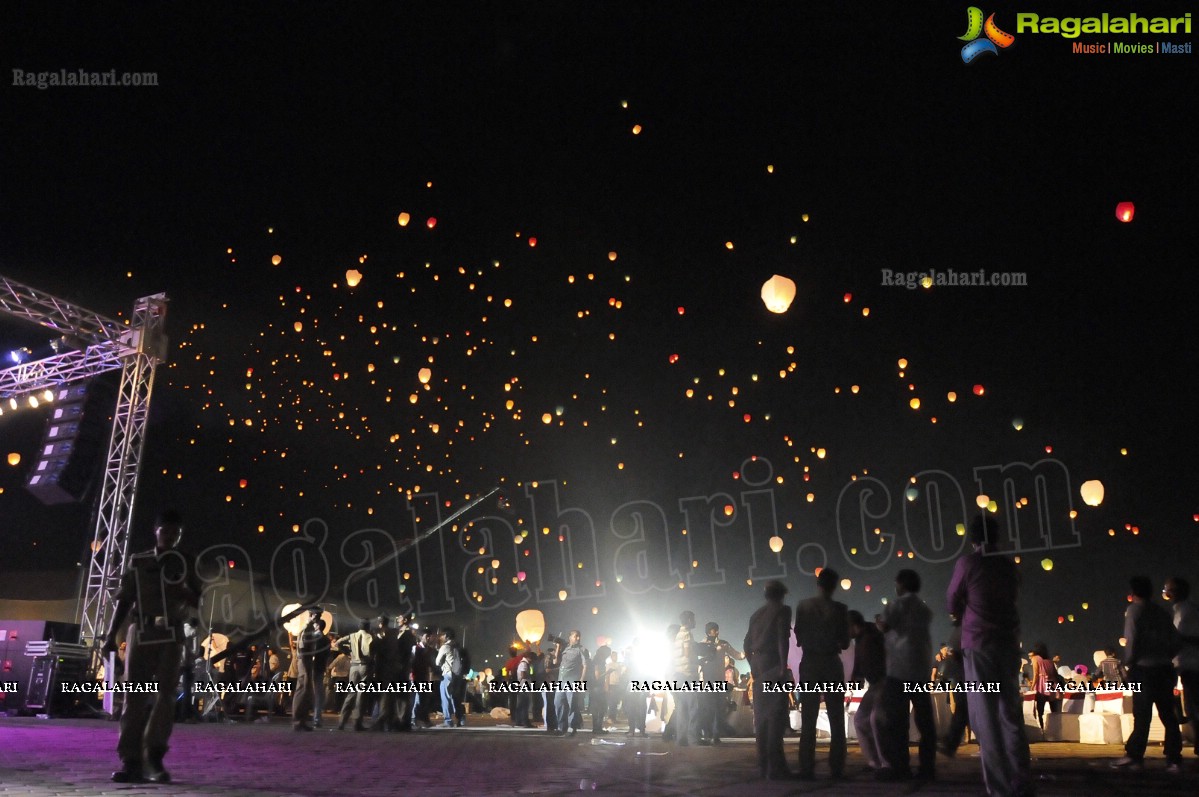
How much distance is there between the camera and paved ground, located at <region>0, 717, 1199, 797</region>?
15.9ft

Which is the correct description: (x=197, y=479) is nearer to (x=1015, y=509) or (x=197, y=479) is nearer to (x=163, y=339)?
(x=163, y=339)

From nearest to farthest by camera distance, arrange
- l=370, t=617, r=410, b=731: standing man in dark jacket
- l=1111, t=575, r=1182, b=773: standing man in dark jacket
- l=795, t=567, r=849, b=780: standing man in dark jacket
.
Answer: l=795, t=567, r=849, b=780: standing man in dark jacket → l=1111, t=575, r=1182, b=773: standing man in dark jacket → l=370, t=617, r=410, b=731: standing man in dark jacket

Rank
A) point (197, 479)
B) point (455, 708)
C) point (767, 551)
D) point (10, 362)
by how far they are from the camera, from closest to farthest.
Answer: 1. point (455, 708)
2. point (10, 362)
3. point (197, 479)
4. point (767, 551)

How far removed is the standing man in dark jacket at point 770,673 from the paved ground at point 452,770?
22cm

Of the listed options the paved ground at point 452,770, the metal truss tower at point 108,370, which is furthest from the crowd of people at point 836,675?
the metal truss tower at point 108,370

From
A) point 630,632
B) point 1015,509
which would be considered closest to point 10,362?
point 630,632

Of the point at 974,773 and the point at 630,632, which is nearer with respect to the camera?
the point at 974,773

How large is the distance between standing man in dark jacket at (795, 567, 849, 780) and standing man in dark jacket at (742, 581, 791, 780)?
0.15m

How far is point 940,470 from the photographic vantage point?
24141 millimetres

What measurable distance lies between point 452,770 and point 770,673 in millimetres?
2260

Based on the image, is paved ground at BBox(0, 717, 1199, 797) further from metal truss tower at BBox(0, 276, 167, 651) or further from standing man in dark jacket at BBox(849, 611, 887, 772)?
metal truss tower at BBox(0, 276, 167, 651)

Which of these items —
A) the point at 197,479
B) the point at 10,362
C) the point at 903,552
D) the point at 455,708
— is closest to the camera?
the point at 455,708

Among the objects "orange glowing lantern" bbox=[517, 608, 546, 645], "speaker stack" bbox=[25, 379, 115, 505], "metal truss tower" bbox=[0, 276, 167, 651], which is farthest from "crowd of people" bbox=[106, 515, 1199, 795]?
"orange glowing lantern" bbox=[517, 608, 546, 645]

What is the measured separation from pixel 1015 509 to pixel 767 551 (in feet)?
23.0
